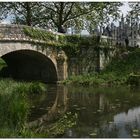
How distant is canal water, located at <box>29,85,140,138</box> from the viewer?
1002 centimetres

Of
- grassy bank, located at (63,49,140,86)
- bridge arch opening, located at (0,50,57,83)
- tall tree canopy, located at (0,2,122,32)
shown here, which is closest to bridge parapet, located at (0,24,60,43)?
bridge arch opening, located at (0,50,57,83)

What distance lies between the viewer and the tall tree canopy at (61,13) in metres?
31.6

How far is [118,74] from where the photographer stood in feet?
85.5

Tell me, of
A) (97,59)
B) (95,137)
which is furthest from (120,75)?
(95,137)

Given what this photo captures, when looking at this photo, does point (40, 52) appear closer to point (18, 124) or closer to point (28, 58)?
point (28, 58)

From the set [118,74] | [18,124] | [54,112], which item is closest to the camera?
[18,124]

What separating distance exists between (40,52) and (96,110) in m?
11.0

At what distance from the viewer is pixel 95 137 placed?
9.39 meters

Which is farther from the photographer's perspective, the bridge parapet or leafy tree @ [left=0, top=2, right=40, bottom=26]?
leafy tree @ [left=0, top=2, right=40, bottom=26]

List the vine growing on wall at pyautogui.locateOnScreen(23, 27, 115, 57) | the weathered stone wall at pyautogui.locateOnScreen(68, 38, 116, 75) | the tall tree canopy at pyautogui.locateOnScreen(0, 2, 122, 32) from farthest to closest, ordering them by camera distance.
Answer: the tall tree canopy at pyautogui.locateOnScreen(0, 2, 122, 32), the weathered stone wall at pyautogui.locateOnScreen(68, 38, 116, 75), the vine growing on wall at pyautogui.locateOnScreen(23, 27, 115, 57)

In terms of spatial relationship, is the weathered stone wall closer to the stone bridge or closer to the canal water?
the stone bridge

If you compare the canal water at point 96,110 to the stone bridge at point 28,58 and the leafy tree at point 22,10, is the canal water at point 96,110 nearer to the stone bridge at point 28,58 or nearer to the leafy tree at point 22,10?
the stone bridge at point 28,58

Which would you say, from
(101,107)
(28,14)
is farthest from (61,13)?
(101,107)

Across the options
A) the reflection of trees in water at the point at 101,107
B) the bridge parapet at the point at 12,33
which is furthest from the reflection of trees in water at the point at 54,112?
the bridge parapet at the point at 12,33
